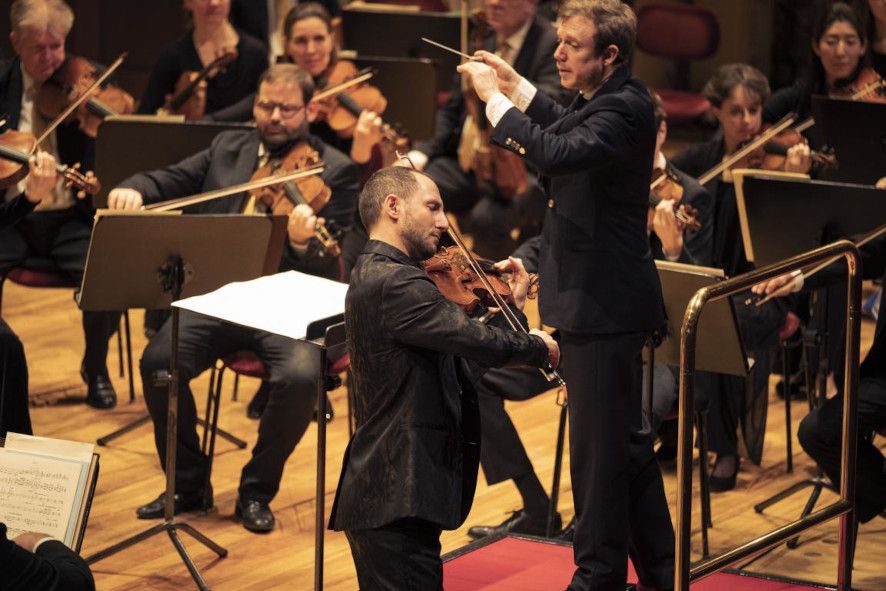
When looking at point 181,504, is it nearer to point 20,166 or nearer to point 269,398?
point 269,398

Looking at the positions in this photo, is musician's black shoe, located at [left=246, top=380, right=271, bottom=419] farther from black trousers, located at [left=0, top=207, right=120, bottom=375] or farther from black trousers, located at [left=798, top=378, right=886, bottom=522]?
black trousers, located at [left=798, top=378, right=886, bottom=522]

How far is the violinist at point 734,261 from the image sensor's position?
4250 millimetres

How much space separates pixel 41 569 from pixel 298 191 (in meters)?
2.01

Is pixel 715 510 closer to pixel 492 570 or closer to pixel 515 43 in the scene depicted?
pixel 492 570

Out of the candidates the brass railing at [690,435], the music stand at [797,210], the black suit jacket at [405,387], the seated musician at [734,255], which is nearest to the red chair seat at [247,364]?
the black suit jacket at [405,387]

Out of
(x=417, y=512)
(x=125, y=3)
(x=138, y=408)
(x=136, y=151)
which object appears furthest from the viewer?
(x=125, y=3)

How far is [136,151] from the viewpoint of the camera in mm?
4520

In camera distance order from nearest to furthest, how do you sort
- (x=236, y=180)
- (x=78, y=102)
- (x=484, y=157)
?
(x=236, y=180) < (x=78, y=102) < (x=484, y=157)

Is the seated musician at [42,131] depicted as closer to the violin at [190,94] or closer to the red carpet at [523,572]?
the violin at [190,94]

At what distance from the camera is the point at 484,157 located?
18.0ft

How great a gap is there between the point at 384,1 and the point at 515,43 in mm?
2820

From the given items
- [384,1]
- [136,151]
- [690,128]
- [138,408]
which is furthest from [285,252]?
[690,128]

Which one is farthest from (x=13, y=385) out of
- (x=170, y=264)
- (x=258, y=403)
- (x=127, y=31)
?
(x=127, y=31)

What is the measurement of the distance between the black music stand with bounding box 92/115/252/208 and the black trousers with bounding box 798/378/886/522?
2.06 m
